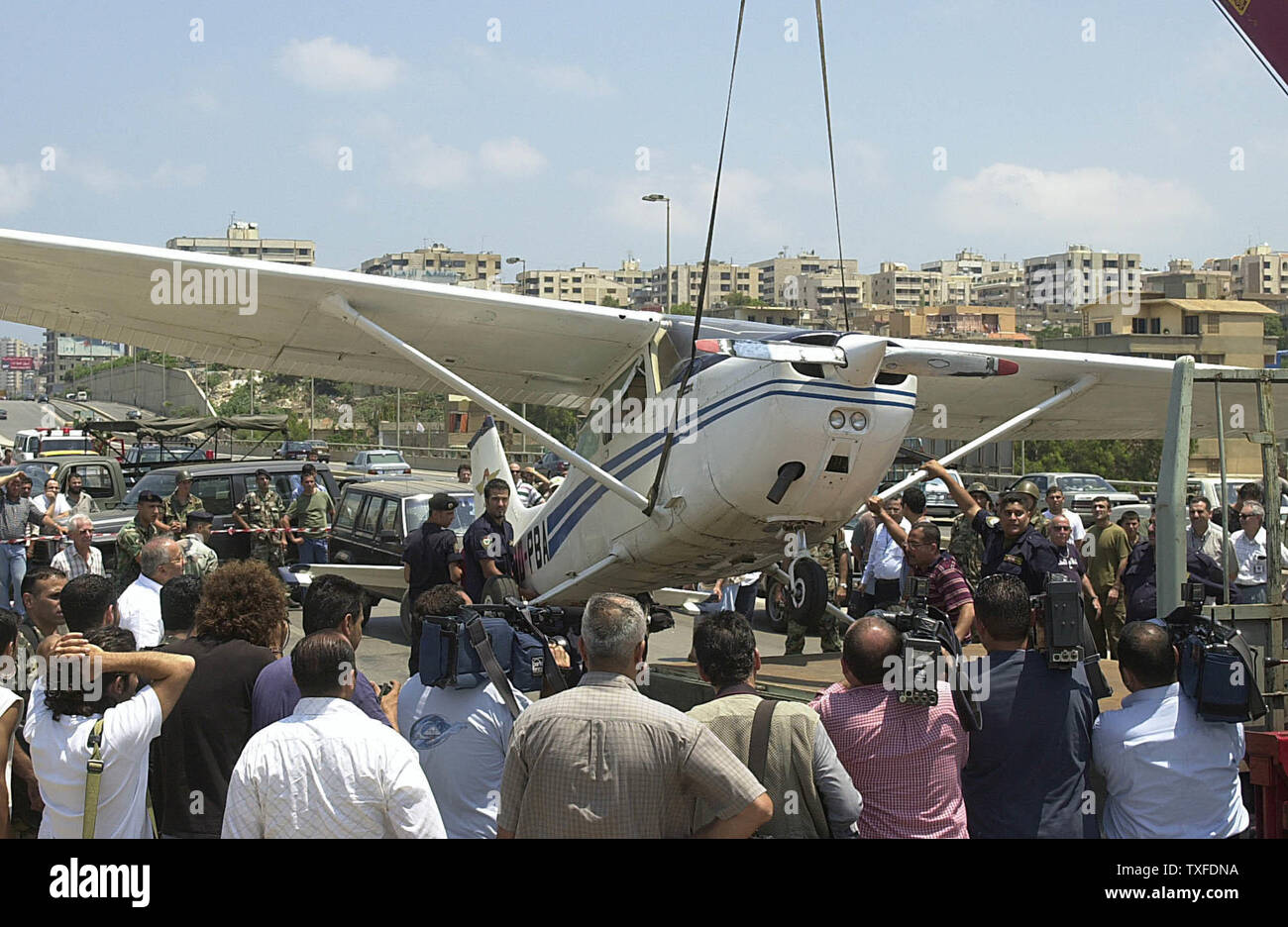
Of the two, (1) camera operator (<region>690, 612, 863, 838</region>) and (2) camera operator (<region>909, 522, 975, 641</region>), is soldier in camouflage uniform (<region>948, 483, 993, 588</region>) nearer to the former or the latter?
(2) camera operator (<region>909, 522, 975, 641</region>)

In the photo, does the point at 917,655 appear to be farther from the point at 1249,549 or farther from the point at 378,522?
the point at 378,522

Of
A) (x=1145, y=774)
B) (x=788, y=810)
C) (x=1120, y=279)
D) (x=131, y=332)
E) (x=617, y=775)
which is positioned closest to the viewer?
(x=617, y=775)

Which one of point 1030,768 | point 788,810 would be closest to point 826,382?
point 1030,768

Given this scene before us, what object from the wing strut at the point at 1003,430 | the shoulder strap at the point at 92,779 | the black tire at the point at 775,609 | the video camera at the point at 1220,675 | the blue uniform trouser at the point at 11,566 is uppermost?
the wing strut at the point at 1003,430

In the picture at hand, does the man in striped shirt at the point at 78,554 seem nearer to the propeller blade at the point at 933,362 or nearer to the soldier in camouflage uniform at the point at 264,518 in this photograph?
the soldier in camouflage uniform at the point at 264,518

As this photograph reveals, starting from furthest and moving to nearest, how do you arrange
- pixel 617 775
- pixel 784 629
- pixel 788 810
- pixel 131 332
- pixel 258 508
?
1. pixel 258 508
2. pixel 784 629
3. pixel 131 332
4. pixel 788 810
5. pixel 617 775

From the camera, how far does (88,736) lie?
3713 mm

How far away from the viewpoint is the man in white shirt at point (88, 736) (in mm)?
3693

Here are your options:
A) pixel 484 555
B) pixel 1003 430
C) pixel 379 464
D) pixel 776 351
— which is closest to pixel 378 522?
pixel 484 555

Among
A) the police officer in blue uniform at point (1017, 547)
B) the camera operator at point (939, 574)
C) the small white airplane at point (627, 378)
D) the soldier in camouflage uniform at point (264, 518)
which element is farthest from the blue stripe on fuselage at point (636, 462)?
the soldier in camouflage uniform at point (264, 518)

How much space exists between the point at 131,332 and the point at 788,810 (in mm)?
9183

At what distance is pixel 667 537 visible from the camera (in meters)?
8.86

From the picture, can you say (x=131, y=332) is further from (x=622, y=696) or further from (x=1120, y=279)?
(x=1120, y=279)

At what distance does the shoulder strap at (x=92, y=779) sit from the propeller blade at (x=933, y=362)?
548 centimetres
